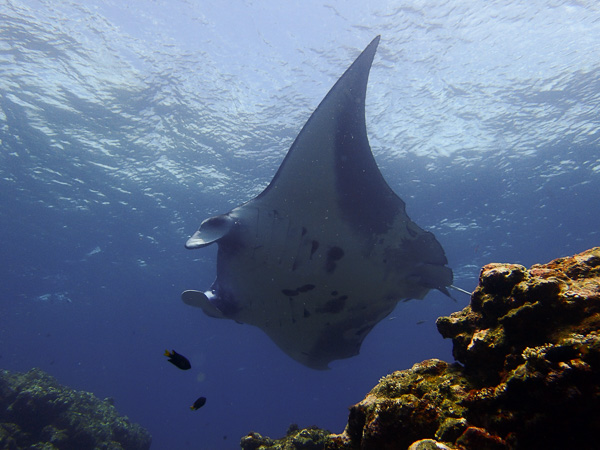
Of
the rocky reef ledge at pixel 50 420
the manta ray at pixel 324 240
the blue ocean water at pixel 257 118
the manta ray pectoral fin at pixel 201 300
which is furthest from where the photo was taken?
the blue ocean water at pixel 257 118

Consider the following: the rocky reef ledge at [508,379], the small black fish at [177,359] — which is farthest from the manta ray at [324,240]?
the rocky reef ledge at [508,379]

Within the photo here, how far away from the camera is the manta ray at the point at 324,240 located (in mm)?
3400

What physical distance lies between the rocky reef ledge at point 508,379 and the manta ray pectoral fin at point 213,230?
2.04 meters

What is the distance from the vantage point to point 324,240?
3740mm

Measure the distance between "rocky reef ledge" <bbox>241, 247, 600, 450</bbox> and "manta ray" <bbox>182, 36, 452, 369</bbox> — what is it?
1607 millimetres

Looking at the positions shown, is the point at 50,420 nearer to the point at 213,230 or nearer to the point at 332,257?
the point at 213,230

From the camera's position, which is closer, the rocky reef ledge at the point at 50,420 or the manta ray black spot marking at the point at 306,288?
the manta ray black spot marking at the point at 306,288

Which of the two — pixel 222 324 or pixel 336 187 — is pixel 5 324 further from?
pixel 336 187

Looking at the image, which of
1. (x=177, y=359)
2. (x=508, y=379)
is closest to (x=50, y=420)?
(x=177, y=359)

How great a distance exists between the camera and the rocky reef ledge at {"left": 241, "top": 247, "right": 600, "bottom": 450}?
1.35 m

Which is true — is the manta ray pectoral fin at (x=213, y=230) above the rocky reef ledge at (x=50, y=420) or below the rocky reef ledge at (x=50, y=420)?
above

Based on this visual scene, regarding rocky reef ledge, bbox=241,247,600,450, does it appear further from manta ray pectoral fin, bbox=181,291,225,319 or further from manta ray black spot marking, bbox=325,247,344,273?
manta ray pectoral fin, bbox=181,291,225,319

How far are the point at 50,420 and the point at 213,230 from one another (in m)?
11.0

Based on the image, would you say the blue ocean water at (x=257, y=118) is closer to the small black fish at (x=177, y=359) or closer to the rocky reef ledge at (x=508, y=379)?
the small black fish at (x=177, y=359)
